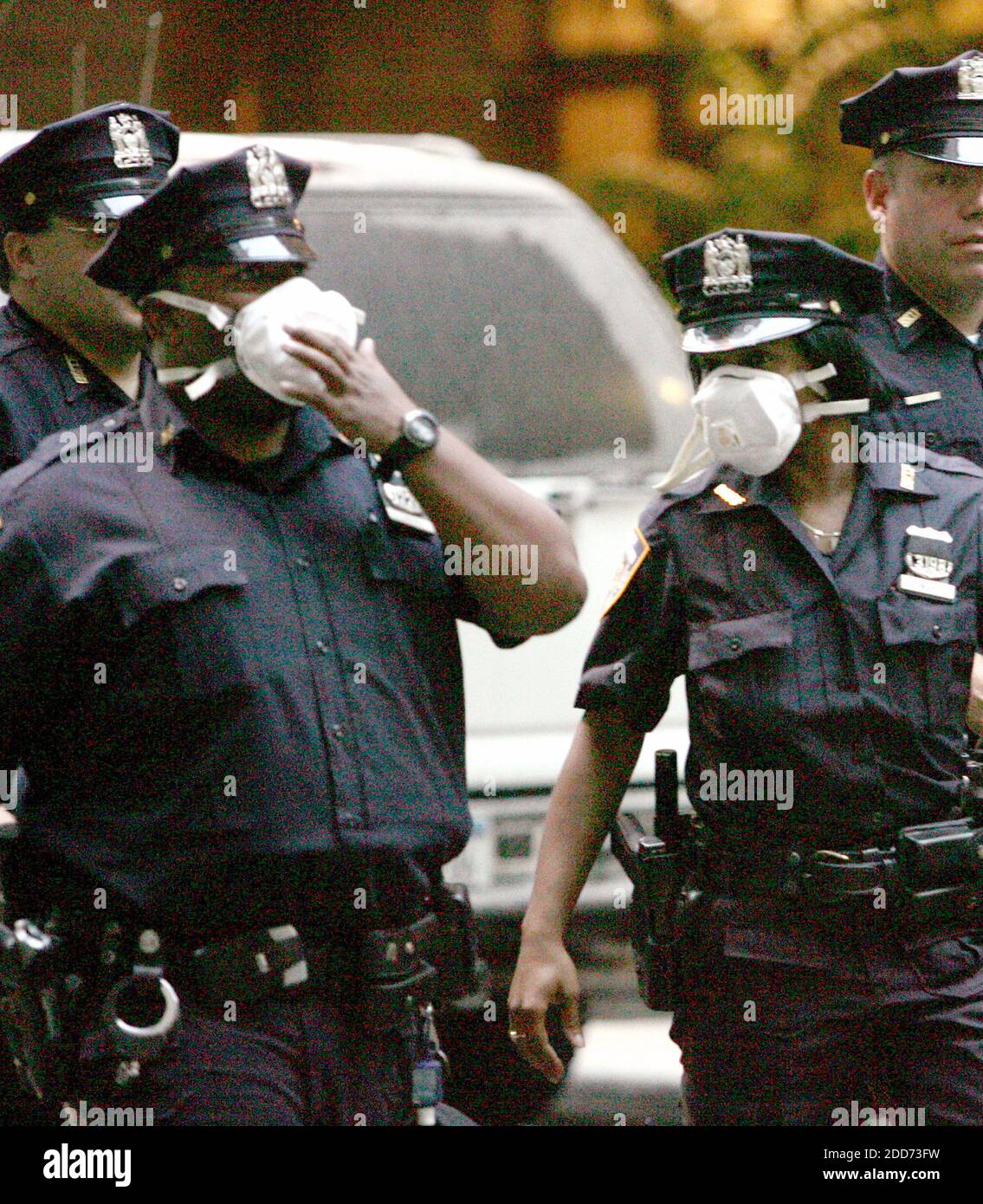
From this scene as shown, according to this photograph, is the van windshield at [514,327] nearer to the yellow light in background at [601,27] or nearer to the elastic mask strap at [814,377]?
the elastic mask strap at [814,377]

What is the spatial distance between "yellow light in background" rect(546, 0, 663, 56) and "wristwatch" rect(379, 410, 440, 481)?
7.63 m

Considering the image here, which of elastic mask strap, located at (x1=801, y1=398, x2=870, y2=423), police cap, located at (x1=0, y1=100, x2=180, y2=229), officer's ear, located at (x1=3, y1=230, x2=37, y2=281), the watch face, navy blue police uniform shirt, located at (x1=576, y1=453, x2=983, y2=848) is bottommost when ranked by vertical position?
navy blue police uniform shirt, located at (x1=576, y1=453, x2=983, y2=848)

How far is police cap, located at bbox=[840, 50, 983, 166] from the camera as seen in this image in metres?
3.85

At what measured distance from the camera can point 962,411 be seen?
3.77m

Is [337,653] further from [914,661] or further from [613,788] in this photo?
[914,661]

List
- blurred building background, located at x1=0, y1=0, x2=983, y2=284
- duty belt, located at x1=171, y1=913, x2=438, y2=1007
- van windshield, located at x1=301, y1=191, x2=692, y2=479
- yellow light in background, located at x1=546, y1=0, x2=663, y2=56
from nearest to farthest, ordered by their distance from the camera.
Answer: duty belt, located at x1=171, y1=913, x2=438, y2=1007, van windshield, located at x1=301, y1=191, x2=692, y2=479, blurred building background, located at x1=0, y1=0, x2=983, y2=284, yellow light in background, located at x1=546, y1=0, x2=663, y2=56

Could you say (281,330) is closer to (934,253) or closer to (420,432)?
(420,432)


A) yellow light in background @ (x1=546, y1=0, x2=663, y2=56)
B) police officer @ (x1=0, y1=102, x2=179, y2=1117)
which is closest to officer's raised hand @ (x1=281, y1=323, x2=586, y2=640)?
police officer @ (x1=0, y1=102, x2=179, y2=1117)

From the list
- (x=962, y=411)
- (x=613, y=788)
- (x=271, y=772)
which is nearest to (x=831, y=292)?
(x=962, y=411)

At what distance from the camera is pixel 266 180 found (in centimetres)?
319

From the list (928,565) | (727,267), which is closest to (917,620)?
(928,565)

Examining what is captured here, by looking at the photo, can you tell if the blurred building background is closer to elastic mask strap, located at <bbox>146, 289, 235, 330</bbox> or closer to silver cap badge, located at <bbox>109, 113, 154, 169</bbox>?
silver cap badge, located at <bbox>109, 113, 154, 169</bbox>

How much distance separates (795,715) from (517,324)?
9.39 feet

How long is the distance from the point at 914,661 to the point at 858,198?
658 cm
